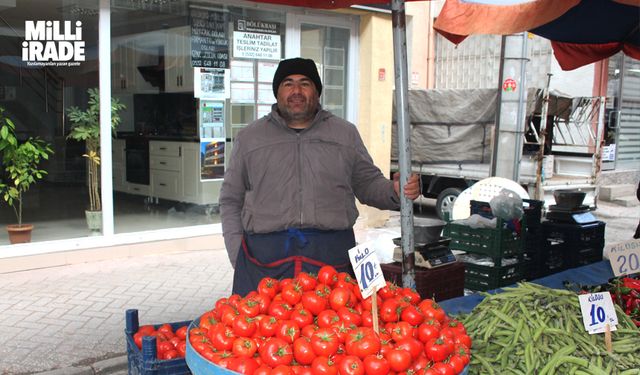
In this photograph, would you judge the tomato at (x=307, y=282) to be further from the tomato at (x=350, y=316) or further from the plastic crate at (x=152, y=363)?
the plastic crate at (x=152, y=363)

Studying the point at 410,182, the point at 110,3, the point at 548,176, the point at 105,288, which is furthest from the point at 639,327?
the point at 548,176

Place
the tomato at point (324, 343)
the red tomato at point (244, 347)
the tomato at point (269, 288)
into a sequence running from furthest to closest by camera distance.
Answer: the tomato at point (269, 288)
the red tomato at point (244, 347)
the tomato at point (324, 343)

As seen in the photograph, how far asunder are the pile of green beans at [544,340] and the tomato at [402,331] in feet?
2.07

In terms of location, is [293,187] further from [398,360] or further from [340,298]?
[398,360]

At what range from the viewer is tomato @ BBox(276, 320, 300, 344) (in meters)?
2.31

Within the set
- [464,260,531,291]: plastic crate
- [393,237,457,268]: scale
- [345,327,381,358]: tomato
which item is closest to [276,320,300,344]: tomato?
[345,327,381,358]: tomato

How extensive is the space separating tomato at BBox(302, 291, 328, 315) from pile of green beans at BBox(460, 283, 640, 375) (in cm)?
81

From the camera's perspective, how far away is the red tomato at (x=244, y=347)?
7.51 feet

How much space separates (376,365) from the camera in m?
2.09

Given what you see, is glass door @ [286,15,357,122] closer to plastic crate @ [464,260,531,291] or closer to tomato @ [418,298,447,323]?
plastic crate @ [464,260,531,291]

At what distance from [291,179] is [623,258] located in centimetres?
208

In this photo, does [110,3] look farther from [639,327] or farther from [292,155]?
[639,327]

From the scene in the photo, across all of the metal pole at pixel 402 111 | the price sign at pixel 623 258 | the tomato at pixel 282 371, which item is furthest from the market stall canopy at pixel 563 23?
the tomato at pixel 282 371

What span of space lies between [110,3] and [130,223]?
268cm
